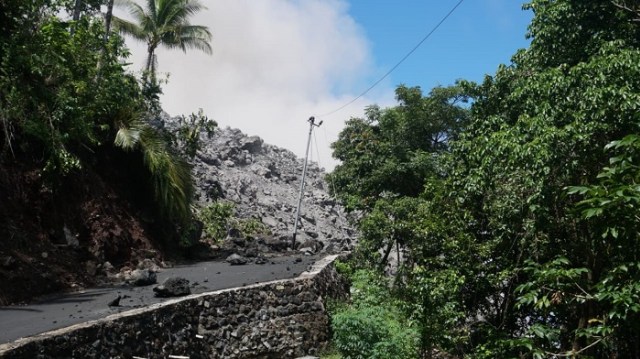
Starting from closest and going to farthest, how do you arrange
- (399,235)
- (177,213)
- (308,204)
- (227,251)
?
(399,235) → (177,213) → (227,251) → (308,204)

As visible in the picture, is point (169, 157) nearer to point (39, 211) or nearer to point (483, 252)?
point (39, 211)

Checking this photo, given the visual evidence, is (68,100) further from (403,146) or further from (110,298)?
(403,146)

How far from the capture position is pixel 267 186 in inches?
1551

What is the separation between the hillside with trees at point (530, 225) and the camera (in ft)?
24.7

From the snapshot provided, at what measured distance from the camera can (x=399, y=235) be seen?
1644cm

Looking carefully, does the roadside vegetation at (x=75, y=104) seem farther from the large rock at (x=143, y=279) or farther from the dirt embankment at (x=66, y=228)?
the large rock at (x=143, y=279)

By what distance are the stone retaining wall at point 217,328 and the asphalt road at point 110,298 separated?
0.43m

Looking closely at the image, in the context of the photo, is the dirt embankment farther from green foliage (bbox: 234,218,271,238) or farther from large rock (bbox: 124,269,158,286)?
green foliage (bbox: 234,218,271,238)

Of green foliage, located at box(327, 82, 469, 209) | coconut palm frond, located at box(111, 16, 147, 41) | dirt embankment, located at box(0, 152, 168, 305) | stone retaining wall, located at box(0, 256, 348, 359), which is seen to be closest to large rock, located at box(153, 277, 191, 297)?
stone retaining wall, located at box(0, 256, 348, 359)

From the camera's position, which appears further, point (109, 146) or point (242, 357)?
point (109, 146)

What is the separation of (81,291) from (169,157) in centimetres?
635

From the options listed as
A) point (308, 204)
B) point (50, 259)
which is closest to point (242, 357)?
point (50, 259)

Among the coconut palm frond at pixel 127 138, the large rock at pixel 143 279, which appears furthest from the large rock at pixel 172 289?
the coconut palm frond at pixel 127 138

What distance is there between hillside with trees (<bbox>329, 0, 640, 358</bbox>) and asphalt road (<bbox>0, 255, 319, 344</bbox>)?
2.58 metres
